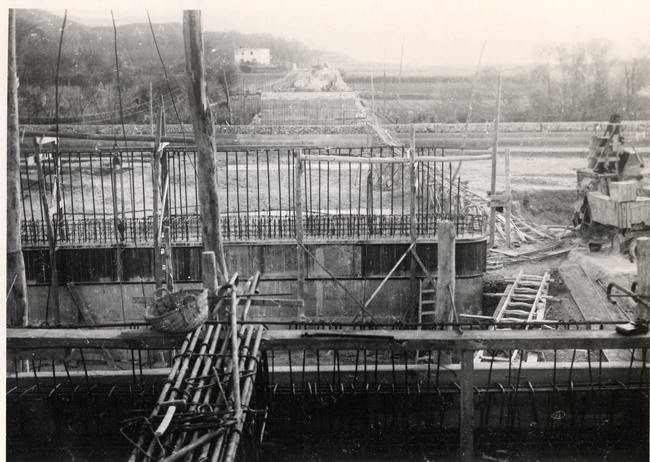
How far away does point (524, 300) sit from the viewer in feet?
42.9

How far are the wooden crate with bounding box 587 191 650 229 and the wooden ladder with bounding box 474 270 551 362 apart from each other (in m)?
2.55

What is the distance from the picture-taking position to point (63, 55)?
2452 cm

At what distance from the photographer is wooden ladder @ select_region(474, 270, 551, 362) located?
11922 mm

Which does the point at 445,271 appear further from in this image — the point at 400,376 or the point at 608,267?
the point at 608,267

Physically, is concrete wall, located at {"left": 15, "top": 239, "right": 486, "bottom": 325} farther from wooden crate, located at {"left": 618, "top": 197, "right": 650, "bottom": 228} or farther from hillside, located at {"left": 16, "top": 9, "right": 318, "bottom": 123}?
hillside, located at {"left": 16, "top": 9, "right": 318, "bottom": 123}

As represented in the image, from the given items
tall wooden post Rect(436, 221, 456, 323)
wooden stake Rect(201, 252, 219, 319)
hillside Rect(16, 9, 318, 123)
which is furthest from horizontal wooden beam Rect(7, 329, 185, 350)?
hillside Rect(16, 9, 318, 123)

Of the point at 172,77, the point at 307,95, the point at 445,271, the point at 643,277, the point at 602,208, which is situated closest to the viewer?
the point at 643,277

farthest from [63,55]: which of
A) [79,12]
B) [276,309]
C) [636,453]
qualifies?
[636,453]

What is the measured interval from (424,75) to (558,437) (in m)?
39.4

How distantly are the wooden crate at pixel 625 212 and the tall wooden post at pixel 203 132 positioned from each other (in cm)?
1178

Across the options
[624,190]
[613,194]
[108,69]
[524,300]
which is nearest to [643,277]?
[524,300]

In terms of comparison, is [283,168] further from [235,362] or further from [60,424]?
[235,362]

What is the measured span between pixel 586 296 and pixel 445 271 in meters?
5.73

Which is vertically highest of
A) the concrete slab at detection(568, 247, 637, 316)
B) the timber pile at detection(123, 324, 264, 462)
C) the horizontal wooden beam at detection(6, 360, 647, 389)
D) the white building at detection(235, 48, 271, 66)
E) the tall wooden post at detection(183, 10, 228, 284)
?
the white building at detection(235, 48, 271, 66)
